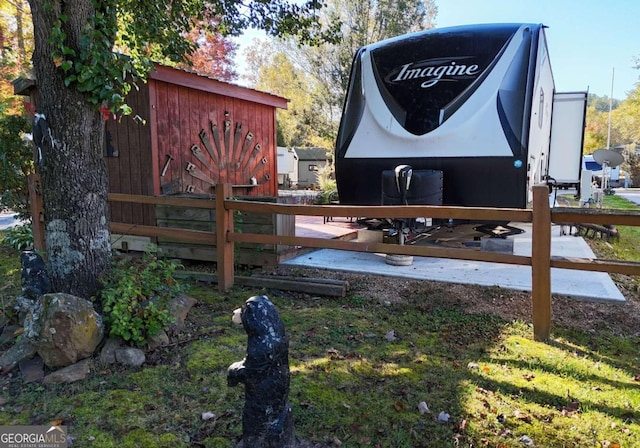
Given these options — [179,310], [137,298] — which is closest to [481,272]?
[179,310]

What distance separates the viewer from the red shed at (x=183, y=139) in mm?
6004

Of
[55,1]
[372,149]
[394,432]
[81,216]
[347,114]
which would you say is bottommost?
[394,432]

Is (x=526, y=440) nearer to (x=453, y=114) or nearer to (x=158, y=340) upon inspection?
(x=158, y=340)

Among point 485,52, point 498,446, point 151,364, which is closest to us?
point 498,446

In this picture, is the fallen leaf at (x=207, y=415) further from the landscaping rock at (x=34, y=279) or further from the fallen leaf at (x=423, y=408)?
the landscaping rock at (x=34, y=279)

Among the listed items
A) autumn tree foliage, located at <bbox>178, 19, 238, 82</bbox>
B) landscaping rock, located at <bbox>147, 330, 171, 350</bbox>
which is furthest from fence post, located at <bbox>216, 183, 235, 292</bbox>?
autumn tree foliage, located at <bbox>178, 19, 238, 82</bbox>

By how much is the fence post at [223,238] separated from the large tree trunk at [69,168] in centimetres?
132

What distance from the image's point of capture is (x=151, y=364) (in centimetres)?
300

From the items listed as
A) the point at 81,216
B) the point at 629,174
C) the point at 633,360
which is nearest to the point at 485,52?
the point at 633,360

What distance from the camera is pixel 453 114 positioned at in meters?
5.16

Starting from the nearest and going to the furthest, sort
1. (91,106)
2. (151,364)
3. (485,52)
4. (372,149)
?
1. (151,364)
2. (91,106)
3. (485,52)
4. (372,149)

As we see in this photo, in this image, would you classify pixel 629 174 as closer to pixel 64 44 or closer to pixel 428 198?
pixel 428 198

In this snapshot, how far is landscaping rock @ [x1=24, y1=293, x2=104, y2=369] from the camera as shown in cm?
280

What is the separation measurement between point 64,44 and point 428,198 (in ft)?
12.4
